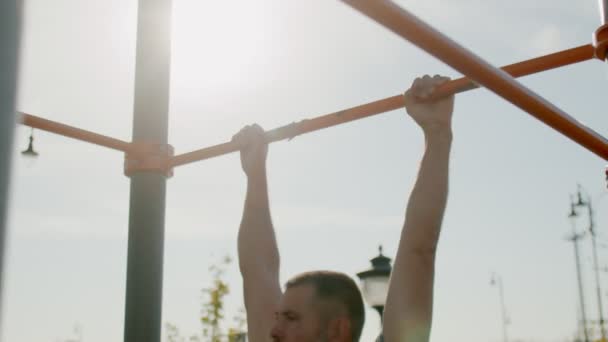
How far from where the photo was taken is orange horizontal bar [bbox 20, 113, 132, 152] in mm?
2775

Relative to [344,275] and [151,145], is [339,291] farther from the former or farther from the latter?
[151,145]

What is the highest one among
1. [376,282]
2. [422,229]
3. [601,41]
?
[601,41]

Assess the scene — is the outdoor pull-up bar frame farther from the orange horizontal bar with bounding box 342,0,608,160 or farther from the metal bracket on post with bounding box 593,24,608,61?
the metal bracket on post with bounding box 593,24,608,61

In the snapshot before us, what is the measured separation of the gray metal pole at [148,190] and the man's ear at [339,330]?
636mm

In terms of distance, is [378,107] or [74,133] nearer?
[378,107]

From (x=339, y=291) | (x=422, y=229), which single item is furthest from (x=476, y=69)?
(x=339, y=291)

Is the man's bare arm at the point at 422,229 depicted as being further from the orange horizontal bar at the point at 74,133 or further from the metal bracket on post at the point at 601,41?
the orange horizontal bar at the point at 74,133

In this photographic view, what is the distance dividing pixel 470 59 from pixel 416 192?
0.47 metres

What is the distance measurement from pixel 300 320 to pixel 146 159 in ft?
2.87

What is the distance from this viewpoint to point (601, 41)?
1.82 meters

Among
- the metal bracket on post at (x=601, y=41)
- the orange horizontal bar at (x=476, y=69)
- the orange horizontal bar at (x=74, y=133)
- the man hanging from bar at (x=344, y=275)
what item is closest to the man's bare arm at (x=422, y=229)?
the man hanging from bar at (x=344, y=275)

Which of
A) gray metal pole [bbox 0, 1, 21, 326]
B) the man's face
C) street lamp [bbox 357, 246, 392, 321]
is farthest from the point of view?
street lamp [bbox 357, 246, 392, 321]

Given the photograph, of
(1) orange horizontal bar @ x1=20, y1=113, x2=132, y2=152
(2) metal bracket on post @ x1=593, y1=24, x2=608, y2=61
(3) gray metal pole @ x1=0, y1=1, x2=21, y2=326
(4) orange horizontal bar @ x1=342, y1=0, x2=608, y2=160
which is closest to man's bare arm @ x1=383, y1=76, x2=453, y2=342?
(4) orange horizontal bar @ x1=342, y1=0, x2=608, y2=160

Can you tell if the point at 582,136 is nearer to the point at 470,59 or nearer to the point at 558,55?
the point at 558,55
